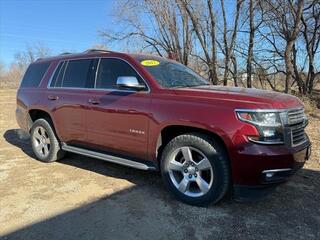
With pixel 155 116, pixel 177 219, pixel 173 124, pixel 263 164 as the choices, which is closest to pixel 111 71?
pixel 155 116

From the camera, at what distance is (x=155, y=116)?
182 inches

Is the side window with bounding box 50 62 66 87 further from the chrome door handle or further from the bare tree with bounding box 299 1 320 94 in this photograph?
the bare tree with bounding box 299 1 320 94

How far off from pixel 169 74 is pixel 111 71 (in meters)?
0.86

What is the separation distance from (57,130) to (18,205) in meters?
1.86

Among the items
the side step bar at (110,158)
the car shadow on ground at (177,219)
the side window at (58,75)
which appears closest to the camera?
the car shadow on ground at (177,219)

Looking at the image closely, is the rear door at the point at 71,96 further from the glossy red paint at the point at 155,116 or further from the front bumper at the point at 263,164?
the front bumper at the point at 263,164

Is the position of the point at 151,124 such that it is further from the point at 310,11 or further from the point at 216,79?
the point at 310,11

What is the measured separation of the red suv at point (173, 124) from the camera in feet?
13.1

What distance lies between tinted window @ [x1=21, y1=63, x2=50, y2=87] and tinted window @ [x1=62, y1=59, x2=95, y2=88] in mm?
753

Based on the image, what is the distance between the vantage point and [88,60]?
5.82 meters

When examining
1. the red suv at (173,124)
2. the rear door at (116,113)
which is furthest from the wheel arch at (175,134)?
the rear door at (116,113)

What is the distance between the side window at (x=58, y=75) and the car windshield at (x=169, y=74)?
1.65 meters

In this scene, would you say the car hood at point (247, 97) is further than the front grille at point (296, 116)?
No

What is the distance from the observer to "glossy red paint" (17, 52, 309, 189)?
3986 mm
